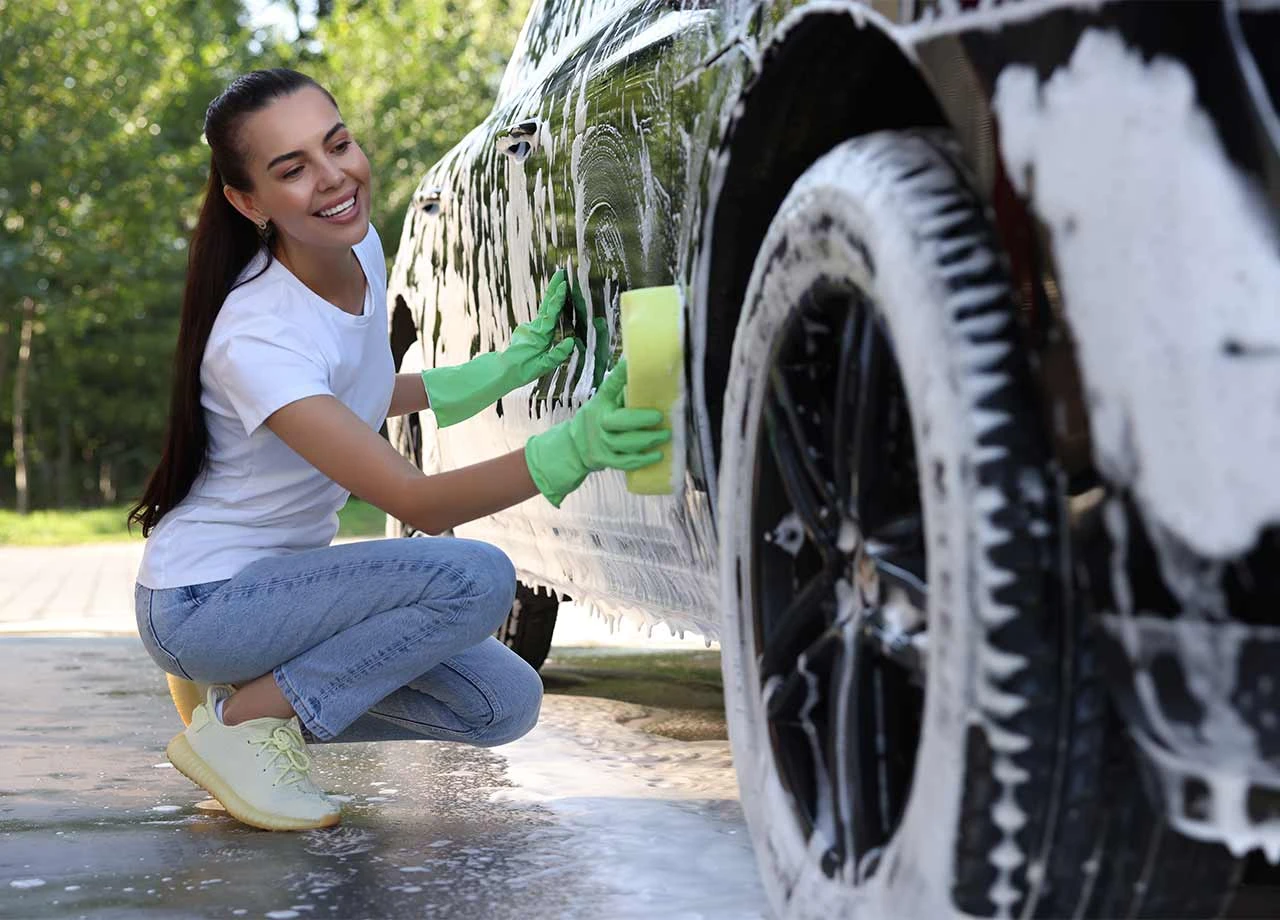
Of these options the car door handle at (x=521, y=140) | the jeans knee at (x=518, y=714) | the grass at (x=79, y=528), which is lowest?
the grass at (x=79, y=528)

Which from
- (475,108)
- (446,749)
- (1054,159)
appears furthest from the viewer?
(475,108)

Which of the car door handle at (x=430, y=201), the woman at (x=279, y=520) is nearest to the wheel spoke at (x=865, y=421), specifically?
the woman at (x=279, y=520)

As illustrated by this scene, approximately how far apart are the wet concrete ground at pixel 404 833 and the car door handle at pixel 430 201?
1.25m

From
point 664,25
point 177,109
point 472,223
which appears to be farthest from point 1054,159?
point 177,109

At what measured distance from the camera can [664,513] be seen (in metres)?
2.48

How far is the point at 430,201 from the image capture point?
430 cm

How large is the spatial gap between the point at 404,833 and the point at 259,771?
0.26 metres

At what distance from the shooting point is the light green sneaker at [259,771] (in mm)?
2838

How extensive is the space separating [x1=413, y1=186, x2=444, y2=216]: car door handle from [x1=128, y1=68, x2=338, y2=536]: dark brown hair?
118cm

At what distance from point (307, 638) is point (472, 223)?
1156 millimetres

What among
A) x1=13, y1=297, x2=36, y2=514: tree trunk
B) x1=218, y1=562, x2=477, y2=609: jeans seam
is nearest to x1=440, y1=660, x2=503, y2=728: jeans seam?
x1=218, y1=562, x2=477, y2=609: jeans seam

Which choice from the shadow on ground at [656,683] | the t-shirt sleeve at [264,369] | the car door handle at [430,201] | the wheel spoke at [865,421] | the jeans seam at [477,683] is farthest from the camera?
the car door handle at [430,201]

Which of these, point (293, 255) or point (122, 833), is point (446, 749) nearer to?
point (122, 833)

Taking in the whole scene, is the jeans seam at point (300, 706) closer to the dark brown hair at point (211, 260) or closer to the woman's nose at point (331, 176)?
the dark brown hair at point (211, 260)
